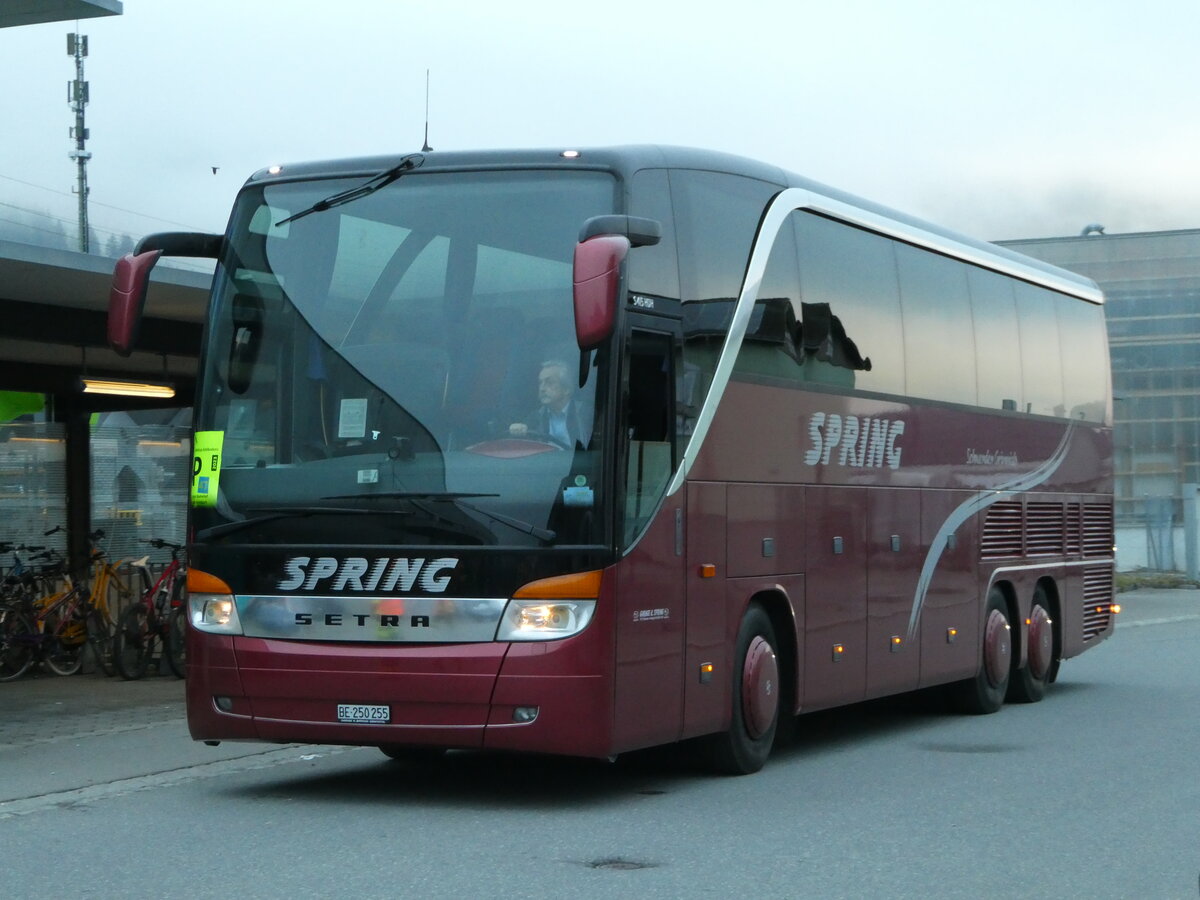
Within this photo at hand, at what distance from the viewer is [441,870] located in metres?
7.61

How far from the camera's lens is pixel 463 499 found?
9.34 meters

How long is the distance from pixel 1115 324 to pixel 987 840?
1754 inches

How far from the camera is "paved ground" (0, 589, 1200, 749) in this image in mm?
13391

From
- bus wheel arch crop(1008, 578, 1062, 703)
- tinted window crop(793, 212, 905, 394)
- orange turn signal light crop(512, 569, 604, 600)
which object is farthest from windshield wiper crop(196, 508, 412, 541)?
bus wheel arch crop(1008, 578, 1062, 703)

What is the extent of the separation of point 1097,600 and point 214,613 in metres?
10.7

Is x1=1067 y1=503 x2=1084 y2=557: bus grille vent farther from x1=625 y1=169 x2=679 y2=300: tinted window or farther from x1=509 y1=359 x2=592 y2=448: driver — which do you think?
x1=509 y1=359 x2=592 y2=448: driver

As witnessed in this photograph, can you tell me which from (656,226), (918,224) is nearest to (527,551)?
(656,226)

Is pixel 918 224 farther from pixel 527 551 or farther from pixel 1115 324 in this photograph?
pixel 1115 324

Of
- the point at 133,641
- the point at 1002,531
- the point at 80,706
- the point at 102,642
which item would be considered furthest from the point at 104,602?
the point at 1002,531

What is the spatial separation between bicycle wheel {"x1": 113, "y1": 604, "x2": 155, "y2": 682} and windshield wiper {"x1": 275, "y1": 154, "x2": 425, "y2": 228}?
27.1 ft

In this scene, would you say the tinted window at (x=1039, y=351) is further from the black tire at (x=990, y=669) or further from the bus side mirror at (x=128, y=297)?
the bus side mirror at (x=128, y=297)

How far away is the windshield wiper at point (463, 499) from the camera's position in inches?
364

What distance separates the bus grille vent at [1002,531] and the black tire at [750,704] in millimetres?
4407

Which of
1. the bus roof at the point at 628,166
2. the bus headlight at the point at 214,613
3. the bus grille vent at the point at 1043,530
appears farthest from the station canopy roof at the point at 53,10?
the bus grille vent at the point at 1043,530
